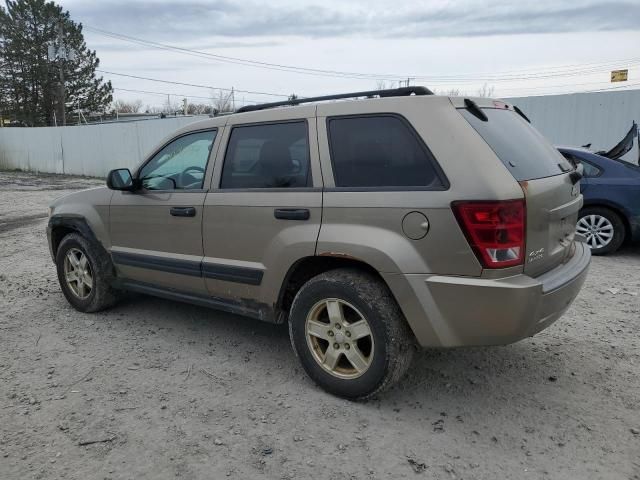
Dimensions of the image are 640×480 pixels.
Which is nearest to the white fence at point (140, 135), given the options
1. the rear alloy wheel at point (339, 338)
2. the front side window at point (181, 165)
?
the rear alloy wheel at point (339, 338)

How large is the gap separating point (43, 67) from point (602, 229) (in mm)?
41233

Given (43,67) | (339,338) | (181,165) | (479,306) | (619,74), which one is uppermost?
(43,67)

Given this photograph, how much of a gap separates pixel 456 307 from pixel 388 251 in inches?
18.8

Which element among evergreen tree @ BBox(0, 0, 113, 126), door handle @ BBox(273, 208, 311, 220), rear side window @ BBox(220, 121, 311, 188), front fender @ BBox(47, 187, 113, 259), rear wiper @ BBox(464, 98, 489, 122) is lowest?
front fender @ BBox(47, 187, 113, 259)

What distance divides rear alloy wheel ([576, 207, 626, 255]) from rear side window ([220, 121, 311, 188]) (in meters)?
4.91

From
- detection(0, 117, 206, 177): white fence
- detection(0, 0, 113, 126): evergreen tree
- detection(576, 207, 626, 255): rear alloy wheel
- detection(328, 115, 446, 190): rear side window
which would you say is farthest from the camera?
detection(0, 0, 113, 126): evergreen tree

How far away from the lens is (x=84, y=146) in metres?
23.5

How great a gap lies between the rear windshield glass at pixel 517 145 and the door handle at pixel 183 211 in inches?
81.3

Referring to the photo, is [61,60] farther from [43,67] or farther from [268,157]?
[268,157]

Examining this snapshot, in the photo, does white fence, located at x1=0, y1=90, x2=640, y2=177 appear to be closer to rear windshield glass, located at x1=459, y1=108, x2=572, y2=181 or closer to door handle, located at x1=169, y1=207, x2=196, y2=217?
rear windshield glass, located at x1=459, y1=108, x2=572, y2=181

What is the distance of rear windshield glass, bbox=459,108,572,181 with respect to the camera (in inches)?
117

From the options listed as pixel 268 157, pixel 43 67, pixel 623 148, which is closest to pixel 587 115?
pixel 623 148

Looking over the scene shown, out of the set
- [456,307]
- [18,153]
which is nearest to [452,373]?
[456,307]

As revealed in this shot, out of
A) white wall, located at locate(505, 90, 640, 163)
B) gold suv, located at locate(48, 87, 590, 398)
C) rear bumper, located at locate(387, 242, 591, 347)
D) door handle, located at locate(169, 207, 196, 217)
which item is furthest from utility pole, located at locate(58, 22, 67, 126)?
rear bumper, located at locate(387, 242, 591, 347)
